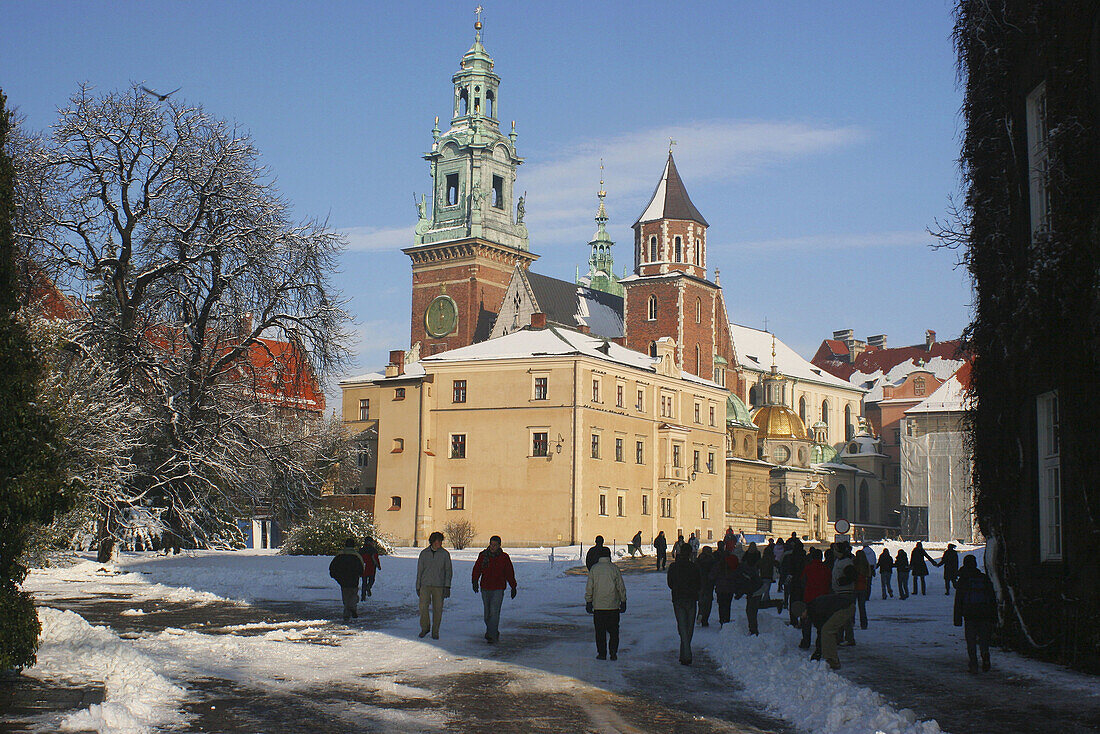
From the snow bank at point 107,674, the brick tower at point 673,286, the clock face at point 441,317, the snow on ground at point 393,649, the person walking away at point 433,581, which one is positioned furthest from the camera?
the clock face at point 441,317

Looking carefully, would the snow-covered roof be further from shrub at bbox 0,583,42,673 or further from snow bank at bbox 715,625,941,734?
shrub at bbox 0,583,42,673

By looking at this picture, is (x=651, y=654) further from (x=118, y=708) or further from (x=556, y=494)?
(x=556, y=494)

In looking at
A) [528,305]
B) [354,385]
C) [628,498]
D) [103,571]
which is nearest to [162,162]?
[103,571]

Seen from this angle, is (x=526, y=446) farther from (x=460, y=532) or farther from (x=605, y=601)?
(x=605, y=601)

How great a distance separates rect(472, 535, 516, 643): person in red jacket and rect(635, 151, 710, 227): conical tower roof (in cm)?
7465

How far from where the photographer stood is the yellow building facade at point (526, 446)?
63969mm

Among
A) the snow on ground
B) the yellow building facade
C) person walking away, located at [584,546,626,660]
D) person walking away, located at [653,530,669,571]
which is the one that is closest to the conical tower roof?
the yellow building facade

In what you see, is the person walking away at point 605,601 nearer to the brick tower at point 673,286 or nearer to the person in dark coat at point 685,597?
the person in dark coat at point 685,597

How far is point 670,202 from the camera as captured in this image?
93.2 meters

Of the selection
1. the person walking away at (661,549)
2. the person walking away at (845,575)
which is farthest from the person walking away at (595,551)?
the person walking away at (661,549)

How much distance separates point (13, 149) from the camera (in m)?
33.0

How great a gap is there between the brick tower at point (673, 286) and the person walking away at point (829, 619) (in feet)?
235

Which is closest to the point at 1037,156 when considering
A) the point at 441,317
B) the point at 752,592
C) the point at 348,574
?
the point at 752,592

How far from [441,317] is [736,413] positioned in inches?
994
